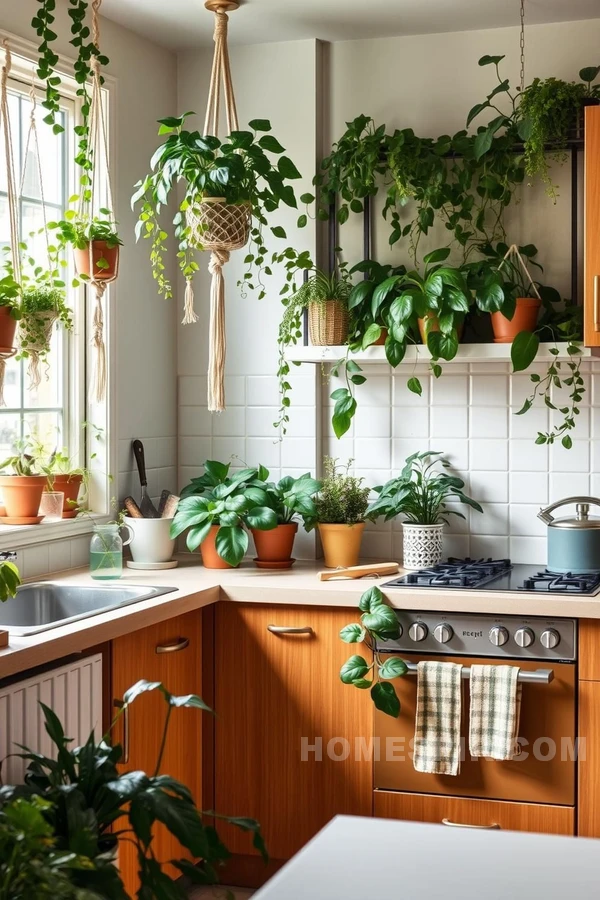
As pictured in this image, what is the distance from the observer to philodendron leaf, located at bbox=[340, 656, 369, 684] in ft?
10.2

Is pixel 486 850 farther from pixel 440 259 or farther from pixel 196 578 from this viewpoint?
pixel 440 259

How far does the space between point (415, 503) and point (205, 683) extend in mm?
893

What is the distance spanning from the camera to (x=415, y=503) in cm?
364

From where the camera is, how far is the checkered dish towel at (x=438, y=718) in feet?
9.97

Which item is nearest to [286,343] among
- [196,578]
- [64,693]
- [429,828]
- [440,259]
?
[440,259]

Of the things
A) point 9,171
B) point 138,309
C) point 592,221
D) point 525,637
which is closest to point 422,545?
point 525,637

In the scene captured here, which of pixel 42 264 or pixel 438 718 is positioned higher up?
pixel 42 264

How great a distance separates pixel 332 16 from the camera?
3.63m

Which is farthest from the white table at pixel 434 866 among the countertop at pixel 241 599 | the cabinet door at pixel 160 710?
the cabinet door at pixel 160 710

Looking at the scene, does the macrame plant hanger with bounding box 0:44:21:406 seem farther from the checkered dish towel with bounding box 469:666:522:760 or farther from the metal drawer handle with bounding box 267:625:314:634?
the checkered dish towel with bounding box 469:666:522:760

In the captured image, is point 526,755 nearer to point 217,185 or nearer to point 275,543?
point 275,543

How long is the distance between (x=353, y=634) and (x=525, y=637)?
0.47m

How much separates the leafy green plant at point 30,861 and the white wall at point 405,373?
2521mm

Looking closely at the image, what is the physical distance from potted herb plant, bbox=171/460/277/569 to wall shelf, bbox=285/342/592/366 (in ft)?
1.40
